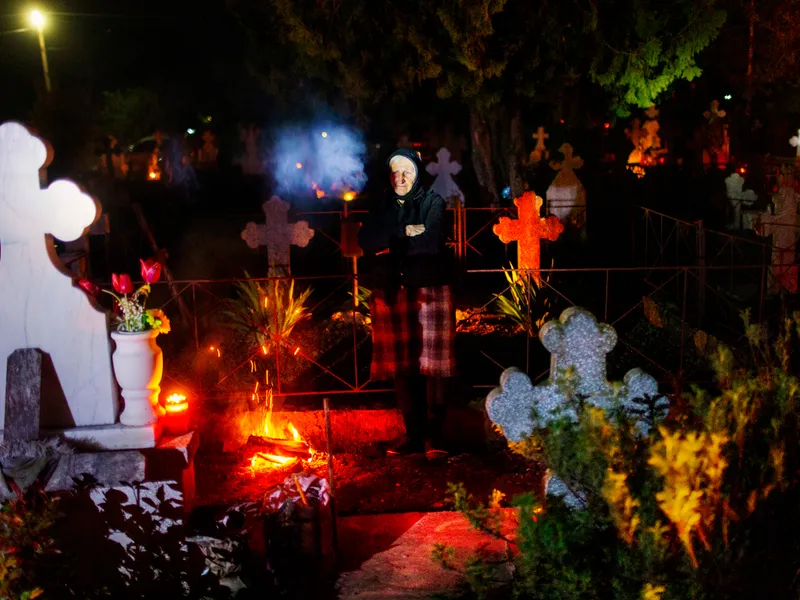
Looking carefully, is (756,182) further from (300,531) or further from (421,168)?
(300,531)

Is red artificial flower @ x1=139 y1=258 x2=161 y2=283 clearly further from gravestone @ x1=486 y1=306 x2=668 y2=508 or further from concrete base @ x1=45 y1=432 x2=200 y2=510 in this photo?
gravestone @ x1=486 y1=306 x2=668 y2=508

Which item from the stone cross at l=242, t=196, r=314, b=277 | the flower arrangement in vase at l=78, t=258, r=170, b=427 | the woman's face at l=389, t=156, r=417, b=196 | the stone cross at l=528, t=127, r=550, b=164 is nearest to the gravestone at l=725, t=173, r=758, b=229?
the stone cross at l=528, t=127, r=550, b=164

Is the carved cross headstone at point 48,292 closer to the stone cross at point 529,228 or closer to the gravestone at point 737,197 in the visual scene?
the stone cross at point 529,228

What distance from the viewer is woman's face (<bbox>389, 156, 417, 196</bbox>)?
5297 mm

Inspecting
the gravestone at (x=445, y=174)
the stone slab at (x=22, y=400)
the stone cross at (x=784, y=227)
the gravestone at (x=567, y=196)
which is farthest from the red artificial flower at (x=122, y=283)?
the gravestone at (x=445, y=174)

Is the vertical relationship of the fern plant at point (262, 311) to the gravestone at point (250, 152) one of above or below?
below

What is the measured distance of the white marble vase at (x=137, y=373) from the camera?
412cm

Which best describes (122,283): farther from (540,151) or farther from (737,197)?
(540,151)

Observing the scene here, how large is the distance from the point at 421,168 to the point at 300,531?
2.46 metres

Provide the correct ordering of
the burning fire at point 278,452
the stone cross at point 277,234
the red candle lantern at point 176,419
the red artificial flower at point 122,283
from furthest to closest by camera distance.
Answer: the stone cross at point 277,234
the burning fire at point 278,452
the red candle lantern at point 176,419
the red artificial flower at point 122,283

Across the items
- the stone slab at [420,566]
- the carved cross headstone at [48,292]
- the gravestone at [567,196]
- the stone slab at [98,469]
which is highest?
the gravestone at [567,196]

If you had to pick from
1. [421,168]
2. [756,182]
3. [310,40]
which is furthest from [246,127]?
[421,168]

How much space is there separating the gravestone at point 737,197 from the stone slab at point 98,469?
13675mm

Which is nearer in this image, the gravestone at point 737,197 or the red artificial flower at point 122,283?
the red artificial flower at point 122,283
